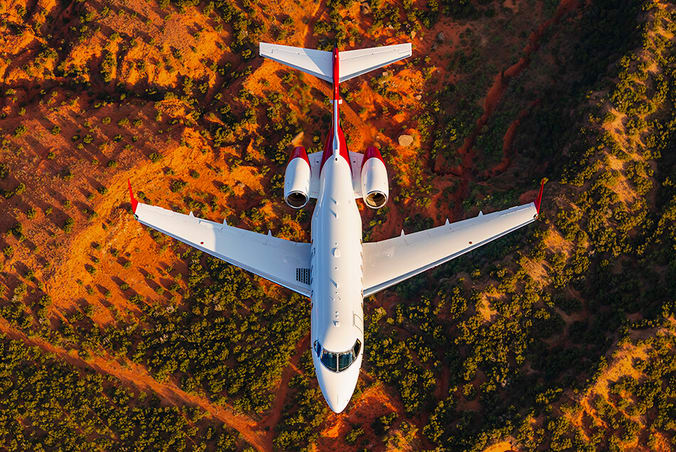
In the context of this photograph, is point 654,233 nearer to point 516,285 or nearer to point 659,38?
point 516,285

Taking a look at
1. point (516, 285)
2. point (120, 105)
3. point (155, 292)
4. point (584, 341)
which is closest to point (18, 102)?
point (120, 105)

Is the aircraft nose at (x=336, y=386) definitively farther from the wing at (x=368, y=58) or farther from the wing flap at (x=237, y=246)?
the wing at (x=368, y=58)

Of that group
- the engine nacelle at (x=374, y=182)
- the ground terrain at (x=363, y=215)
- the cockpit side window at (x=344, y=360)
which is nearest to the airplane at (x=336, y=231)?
the engine nacelle at (x=374, y=182)

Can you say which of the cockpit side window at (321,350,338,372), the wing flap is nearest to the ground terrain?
the wing flap

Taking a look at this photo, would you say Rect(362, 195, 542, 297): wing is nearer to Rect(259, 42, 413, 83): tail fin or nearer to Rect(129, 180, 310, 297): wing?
Rect(129, 180, 310, 297): wing

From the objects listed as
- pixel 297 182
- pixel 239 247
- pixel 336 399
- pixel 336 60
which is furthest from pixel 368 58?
pixel 336 399
